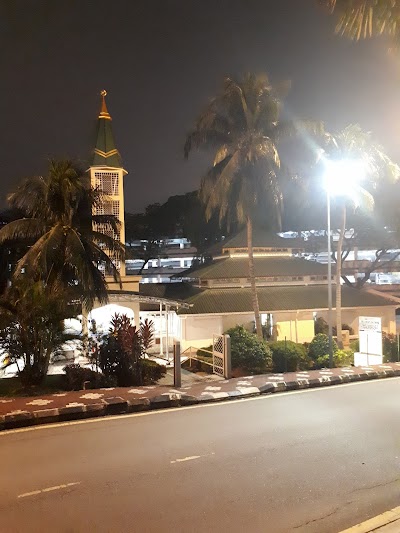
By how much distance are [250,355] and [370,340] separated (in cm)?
456

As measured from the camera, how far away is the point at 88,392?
1223 centimetres

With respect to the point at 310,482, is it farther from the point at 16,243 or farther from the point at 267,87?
the point at 267,87

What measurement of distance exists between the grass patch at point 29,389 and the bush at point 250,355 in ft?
22.3

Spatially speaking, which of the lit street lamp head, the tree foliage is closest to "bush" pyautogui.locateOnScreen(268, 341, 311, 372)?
the lit street lamp head

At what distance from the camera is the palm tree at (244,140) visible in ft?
73.0

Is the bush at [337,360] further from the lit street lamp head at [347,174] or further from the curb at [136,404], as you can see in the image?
the lit street lamp head at [347,174]

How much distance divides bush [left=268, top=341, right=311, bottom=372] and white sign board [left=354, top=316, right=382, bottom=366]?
90.4 inches

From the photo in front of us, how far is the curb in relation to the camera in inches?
381

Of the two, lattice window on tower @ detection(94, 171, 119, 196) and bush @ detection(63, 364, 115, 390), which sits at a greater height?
lattice window on tower @ detection(94, 171, 119, 196)

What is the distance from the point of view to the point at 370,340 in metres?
18.6

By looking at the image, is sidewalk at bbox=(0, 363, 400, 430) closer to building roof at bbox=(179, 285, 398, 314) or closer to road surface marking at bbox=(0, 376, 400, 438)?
road surface marking at bbox=(0, 376, 400, 438)

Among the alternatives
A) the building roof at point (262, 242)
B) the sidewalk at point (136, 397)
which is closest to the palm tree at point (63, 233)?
the sidewalk at point (136, 397)

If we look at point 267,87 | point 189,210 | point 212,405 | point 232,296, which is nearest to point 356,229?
point 189,210

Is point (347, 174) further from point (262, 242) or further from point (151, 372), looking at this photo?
point (151, 372)
